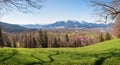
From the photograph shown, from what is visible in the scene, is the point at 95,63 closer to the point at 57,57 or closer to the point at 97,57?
the point at 97,57

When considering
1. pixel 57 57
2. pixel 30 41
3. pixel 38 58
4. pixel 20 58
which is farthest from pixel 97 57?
pixel 30 41

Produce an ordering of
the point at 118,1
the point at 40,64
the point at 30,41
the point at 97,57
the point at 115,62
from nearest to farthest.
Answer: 1. the point at 40,64
2. the point at 115,62
3. the point at 97,57
4. the point at 118,1
5. the point at 30,41

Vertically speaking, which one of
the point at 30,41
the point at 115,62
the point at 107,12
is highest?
the point at 107,12

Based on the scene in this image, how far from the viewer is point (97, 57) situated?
64.2 feet

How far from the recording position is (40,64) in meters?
16.9

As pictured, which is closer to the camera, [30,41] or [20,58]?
[20,58]

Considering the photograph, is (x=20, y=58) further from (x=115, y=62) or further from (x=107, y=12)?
(x=107, y=12)

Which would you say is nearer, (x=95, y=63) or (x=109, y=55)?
(x=95, y=63)

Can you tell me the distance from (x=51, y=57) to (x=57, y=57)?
45 cm

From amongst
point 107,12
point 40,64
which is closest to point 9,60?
point 40,64

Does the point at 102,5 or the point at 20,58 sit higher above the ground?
the point at 102,5

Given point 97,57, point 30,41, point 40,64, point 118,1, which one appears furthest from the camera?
point 30,41

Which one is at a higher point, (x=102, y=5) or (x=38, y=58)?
(x=102, y=5)

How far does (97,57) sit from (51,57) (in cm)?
352
